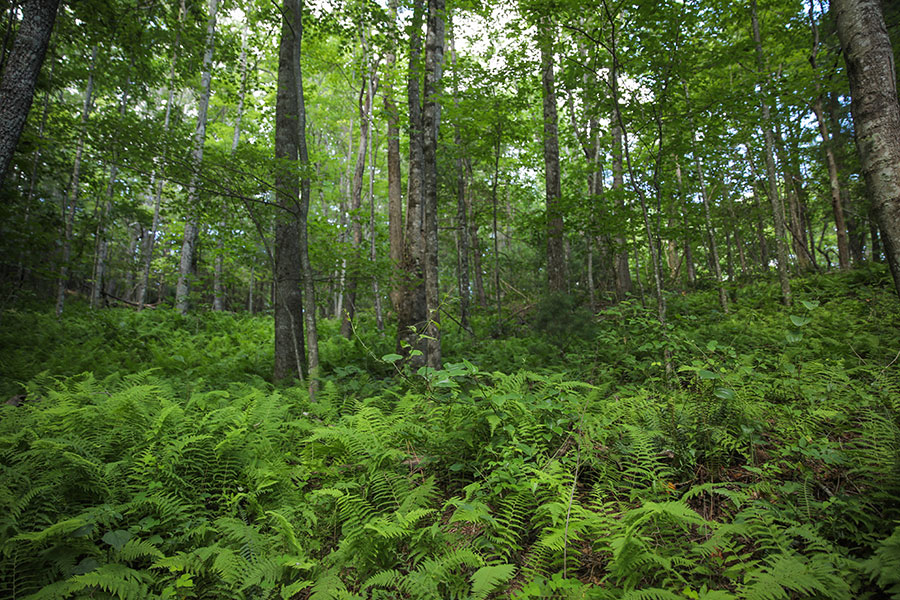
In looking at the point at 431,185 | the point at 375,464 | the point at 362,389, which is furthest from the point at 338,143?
the point at 375,464

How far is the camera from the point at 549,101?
10.7 metres

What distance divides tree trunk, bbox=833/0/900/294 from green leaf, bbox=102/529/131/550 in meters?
6.06

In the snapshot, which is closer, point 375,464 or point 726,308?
point 375,464

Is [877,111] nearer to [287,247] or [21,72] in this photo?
[287,247]

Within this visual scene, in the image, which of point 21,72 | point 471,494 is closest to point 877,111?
point 471,494

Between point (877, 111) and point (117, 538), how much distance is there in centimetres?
672

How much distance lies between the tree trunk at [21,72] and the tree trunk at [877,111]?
840 centimetres

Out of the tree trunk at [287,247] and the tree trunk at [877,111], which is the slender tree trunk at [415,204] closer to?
the tree trunk at [287,247]

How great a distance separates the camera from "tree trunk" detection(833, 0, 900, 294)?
10.6ft

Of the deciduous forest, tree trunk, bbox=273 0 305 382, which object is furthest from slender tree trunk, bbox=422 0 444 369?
tree trunk, bbox=273 0 305 382

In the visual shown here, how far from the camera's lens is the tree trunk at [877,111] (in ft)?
10.6

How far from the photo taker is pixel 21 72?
4.41 m

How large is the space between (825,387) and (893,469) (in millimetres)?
1965

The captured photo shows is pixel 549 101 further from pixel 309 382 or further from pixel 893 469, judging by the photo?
pixel 893 469
